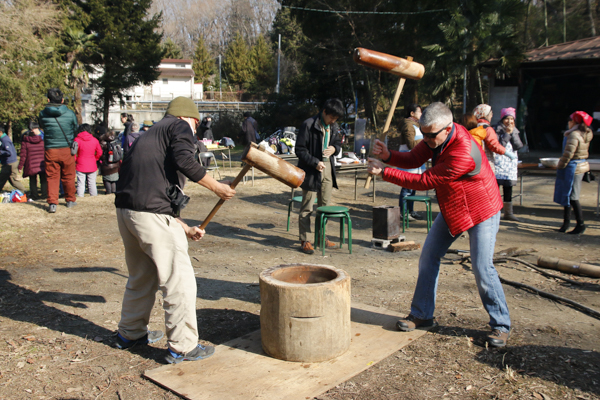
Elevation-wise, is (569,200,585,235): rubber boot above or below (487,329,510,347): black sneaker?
above

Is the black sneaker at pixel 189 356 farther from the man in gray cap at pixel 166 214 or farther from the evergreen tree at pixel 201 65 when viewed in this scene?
the evergreen tree at pixel 201 65

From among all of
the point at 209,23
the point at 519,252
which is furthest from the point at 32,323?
the point at 209,23

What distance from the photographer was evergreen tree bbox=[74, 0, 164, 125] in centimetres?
2653

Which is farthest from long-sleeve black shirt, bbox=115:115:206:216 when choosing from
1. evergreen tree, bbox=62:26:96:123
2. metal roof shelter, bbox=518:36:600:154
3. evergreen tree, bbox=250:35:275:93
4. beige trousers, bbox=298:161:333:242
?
evergreen tree, bbox=250:35:275:93

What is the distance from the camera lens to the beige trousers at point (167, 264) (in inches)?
127

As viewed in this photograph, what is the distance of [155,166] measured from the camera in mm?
3264

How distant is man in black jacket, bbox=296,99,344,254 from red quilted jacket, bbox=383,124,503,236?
2.53 meters

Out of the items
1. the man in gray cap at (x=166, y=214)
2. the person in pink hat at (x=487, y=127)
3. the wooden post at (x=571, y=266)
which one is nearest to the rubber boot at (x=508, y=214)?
the person in pink hat at (x=487, y=127)

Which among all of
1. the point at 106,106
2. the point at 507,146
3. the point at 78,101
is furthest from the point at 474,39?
the point at 106,106

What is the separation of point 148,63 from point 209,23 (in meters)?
62.9

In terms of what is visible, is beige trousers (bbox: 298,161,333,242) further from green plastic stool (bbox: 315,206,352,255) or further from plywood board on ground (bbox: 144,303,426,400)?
plywood board on ground (bbox: 144,303,426,400)

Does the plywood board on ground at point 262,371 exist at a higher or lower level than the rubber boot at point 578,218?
lower

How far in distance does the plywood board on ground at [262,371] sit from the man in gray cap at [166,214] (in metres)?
0.18

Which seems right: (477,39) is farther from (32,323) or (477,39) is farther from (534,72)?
(32,323)
